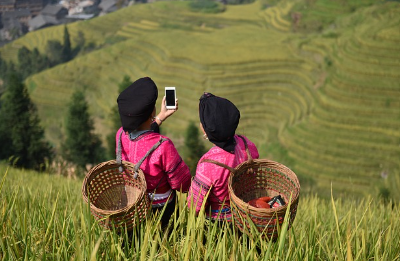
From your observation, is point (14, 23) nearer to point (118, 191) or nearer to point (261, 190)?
point (118, 191)

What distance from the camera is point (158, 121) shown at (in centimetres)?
257

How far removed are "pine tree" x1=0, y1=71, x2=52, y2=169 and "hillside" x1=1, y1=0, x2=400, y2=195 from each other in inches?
524

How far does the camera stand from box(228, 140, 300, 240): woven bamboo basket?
1806mm

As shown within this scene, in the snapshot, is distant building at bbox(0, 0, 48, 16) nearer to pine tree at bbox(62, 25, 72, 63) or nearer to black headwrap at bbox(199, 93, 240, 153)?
pine tree at bbox(62, 25, 72, 63)

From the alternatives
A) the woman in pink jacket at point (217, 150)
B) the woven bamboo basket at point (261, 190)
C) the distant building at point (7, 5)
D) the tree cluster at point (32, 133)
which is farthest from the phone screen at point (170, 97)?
the distant building at point (7, 5)

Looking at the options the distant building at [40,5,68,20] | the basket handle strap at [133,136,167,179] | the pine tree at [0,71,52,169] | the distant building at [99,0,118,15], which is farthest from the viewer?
the distant building at [99,0,118,15]

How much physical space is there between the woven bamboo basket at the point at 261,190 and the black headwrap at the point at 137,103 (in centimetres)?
70

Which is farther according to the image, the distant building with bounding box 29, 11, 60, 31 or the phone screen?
the distant building with bounding box 29, 11, 60, 31

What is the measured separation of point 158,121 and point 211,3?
8074 centimetres

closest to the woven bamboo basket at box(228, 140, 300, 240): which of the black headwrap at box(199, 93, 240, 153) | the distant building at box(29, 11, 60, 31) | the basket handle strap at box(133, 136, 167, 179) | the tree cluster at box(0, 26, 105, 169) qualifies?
the black headwrap at box(199, 93, 240, 153)

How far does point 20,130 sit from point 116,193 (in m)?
20.8

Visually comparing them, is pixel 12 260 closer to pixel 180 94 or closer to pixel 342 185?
pixel 342 185

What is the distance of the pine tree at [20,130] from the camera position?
1962 cm

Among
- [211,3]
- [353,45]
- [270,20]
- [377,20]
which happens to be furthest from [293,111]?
[211,3]
